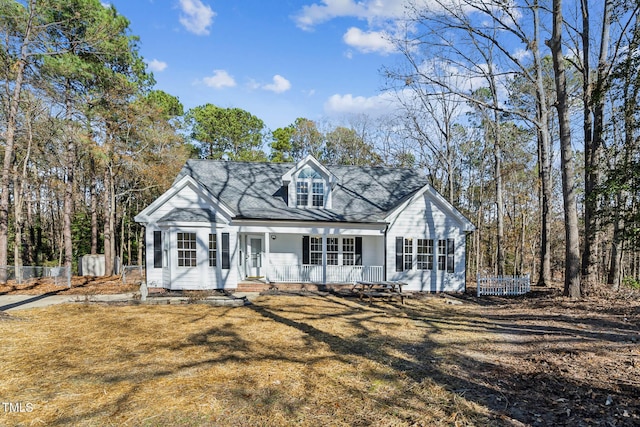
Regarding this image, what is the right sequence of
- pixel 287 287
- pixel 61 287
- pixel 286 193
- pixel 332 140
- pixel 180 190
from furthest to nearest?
pixel 332 140, pixel 286 193, pixel 287 287, pixel 61 287, pixel 180 190

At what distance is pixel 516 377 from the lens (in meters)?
5.35

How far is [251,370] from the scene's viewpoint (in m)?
5.65

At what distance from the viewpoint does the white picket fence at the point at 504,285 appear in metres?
14.5

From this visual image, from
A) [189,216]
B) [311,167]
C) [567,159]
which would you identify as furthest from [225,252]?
[567,159]

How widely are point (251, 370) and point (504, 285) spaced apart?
12.9 m

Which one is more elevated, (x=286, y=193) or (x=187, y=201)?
(x=286, y=193)

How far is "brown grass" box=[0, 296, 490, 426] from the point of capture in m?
4.20

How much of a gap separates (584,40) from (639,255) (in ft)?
78.4

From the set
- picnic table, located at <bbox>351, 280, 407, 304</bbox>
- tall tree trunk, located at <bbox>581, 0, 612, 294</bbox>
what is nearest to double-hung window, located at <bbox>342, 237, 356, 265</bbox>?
picnic table, located at <bbox>351, 280, 407, 304</bbox>

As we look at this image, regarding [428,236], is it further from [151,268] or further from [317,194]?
[151,268]

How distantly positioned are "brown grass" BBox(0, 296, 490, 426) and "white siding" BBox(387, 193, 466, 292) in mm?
5676

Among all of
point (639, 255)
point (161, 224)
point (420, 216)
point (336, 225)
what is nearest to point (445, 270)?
point (420, 216)

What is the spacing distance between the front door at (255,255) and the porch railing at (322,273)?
1.40 meters

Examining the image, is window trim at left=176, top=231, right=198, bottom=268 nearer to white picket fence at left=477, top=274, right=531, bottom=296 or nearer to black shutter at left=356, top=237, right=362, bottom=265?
black shutter at left=356, top=237, right=362, bottom=265
